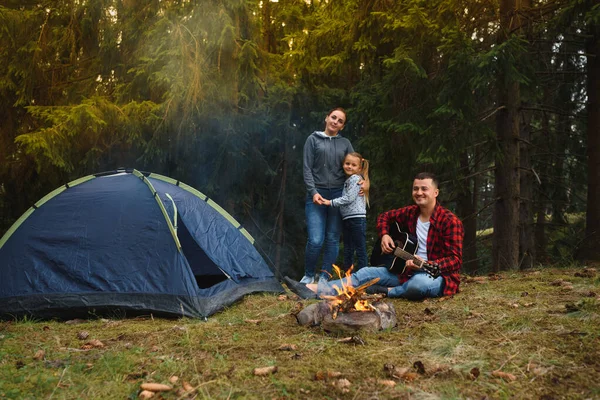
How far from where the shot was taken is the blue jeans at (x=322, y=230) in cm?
621

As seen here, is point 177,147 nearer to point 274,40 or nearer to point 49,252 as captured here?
point 274,40

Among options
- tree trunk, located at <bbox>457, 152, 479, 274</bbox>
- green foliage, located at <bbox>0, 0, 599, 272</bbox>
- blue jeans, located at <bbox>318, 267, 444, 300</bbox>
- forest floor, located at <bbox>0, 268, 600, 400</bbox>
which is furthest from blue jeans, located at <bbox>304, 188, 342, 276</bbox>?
tree trunk, located at <bbox>457, 152, 479, 274</bbox>

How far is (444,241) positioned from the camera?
17.6 ft

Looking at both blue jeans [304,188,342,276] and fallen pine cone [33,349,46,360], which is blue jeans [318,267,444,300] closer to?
blue jeans [304,188,342,276]

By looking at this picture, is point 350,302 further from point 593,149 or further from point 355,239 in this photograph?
point 593,149

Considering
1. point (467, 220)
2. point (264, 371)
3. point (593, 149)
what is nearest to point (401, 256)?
point (264, 371)

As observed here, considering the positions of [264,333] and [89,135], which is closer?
[264,333]

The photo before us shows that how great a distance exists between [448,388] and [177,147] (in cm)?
817

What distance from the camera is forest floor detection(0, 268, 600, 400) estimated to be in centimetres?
298

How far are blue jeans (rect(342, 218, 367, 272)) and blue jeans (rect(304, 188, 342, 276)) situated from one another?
13cm

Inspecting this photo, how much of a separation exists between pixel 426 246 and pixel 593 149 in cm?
442

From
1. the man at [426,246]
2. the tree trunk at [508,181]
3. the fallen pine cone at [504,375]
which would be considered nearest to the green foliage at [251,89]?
the tree trunk at [508,181]

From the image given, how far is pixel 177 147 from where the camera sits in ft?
33.5

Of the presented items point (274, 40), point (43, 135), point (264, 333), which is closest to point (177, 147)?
point (43, 135)
